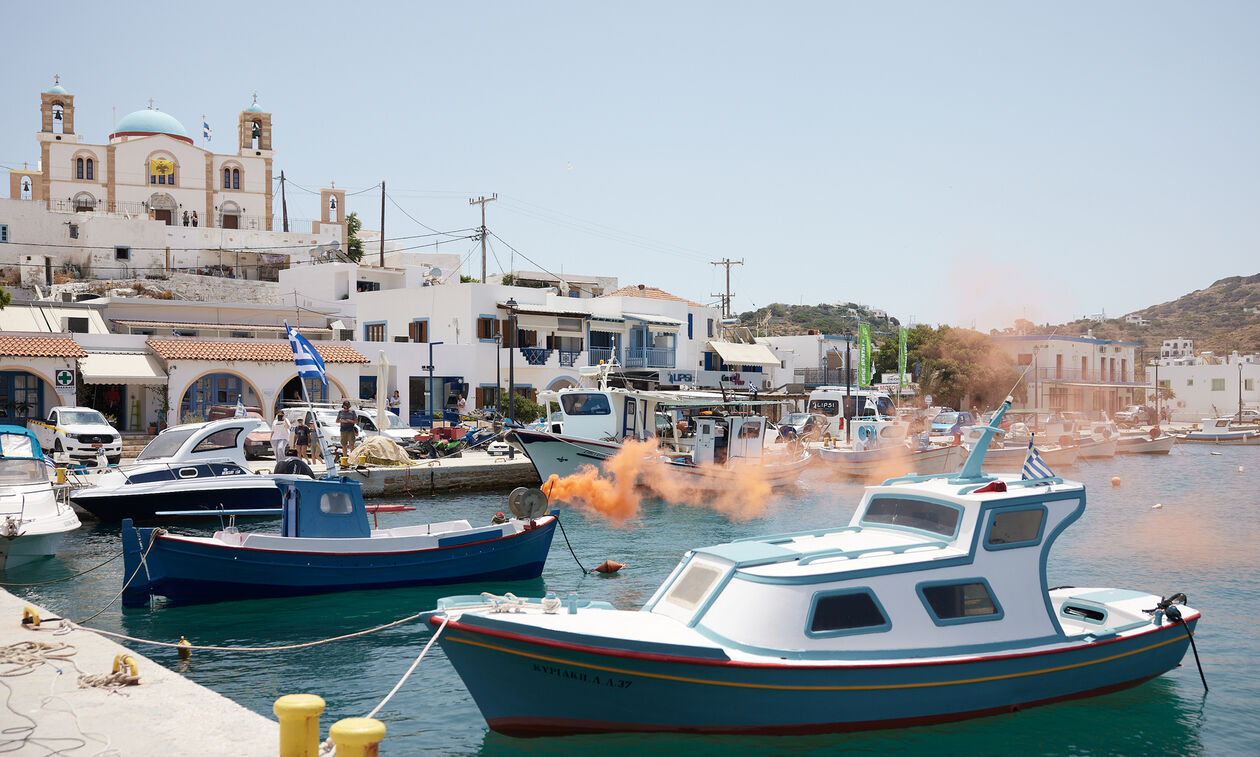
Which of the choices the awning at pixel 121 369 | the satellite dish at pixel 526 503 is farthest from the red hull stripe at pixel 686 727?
the awning at pixel 121 369

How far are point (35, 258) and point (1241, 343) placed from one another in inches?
5870

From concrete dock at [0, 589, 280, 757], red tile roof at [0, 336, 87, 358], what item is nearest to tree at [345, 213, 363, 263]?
red tile roof at [0, 336, 87, 358]

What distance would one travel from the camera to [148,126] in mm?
82688

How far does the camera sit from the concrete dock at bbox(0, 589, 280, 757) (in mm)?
7750

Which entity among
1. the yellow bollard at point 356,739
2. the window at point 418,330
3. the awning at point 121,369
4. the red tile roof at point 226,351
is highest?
the window at point 418,330

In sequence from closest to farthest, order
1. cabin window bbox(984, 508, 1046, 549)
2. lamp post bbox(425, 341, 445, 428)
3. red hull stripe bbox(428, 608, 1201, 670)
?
red hull stripe bbox(428, 608, 1201, 670), cabin window bbox(984, 508, 1046, 549), lamp post bbox(425, 341, 445, 428)

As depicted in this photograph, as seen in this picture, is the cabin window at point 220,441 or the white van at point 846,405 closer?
the cabin window at point 220,441

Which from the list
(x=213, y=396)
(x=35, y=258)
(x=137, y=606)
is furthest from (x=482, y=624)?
(x=35, y=258)

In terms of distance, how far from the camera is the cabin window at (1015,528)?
1058cm

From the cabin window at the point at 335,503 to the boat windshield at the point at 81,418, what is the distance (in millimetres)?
18241

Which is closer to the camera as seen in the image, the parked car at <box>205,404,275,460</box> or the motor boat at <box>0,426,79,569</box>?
the motor boat at <box>0,426,79,569</box>

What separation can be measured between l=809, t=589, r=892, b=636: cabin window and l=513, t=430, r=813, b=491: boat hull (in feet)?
67.3

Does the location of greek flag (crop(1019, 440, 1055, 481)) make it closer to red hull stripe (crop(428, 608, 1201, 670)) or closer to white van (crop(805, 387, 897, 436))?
red hull stripe (crop(428, 608, 1201, 670))

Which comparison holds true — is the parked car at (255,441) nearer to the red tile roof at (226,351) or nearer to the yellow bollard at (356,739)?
the red tile roof at (226,351)
